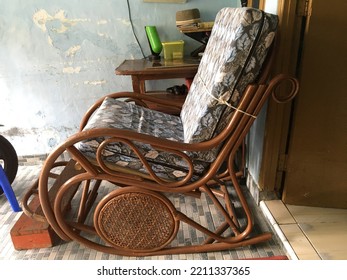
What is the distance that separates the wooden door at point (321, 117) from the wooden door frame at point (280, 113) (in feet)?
0.13

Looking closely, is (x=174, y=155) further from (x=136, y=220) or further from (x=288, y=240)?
(x=288, y=240)

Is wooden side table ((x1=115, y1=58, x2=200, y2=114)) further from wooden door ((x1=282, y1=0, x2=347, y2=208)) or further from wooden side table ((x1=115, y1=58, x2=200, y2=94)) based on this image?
wooden door ((x1=282, y1=0, x2=347, y2=208))

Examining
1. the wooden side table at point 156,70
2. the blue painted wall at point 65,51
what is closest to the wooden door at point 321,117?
the wooden side table at point 156,70

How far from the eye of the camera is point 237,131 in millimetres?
1109

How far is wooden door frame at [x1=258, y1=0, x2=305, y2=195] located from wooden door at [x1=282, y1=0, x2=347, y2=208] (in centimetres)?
4

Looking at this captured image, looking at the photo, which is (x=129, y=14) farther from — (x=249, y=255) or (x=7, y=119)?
(x=249, y=255)

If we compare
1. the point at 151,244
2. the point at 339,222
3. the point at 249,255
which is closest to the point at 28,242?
the point at 151,244

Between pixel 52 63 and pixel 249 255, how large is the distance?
65.0 inches

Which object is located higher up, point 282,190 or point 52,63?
point 52,63

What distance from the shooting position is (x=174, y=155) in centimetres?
121

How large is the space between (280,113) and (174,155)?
1.75 feet

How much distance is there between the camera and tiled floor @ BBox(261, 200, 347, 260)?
120 cm

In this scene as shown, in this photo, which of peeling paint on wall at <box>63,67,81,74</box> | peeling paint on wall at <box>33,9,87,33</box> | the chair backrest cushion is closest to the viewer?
the chair backrest cushion

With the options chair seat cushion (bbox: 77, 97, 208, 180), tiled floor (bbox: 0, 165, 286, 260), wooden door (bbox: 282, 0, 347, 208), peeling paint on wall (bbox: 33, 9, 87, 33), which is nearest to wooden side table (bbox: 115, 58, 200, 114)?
chair seat cushion (bbox: 77, 97, 208, 180)
